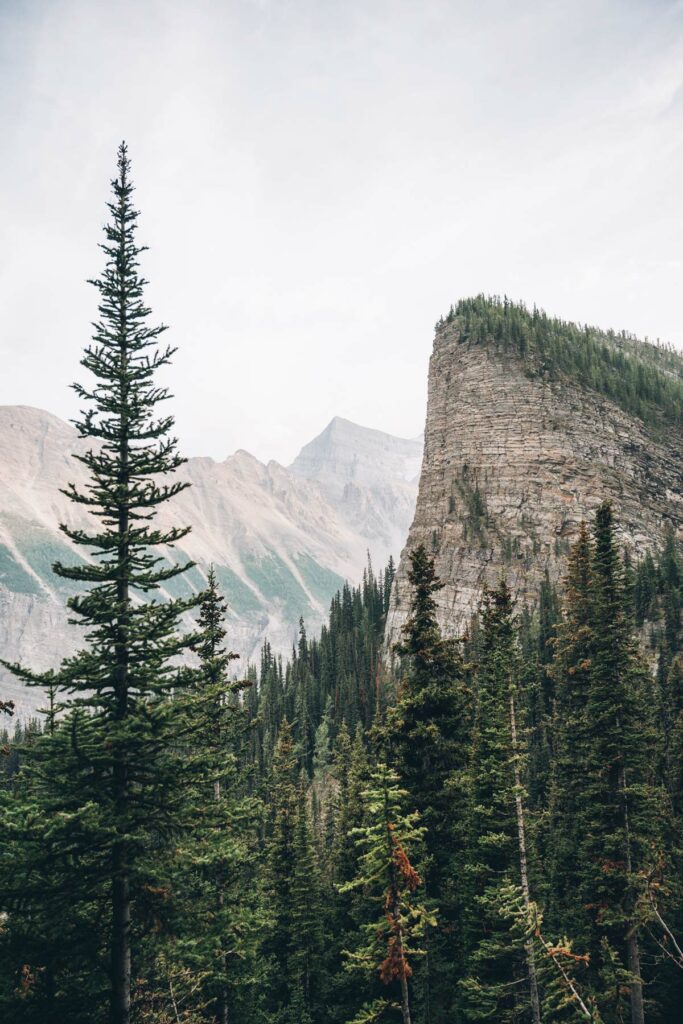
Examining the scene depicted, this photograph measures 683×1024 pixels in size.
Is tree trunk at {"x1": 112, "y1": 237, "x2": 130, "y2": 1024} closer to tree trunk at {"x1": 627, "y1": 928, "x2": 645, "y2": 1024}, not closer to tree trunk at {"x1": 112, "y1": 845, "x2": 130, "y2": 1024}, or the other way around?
tree trunk at {"x1": 112, "y1": 845, "x2": 130, "y2": 1024}

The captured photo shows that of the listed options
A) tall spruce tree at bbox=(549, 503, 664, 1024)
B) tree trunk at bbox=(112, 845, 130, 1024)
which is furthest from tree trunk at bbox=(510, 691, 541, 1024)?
tree trunk at bbox=(112, 845, 130, 1024)

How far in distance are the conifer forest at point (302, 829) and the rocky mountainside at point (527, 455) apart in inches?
2179

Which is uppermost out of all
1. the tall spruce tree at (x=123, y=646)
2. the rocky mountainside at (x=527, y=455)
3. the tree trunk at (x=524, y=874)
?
the rocky mountainside at (x=527, y=455)

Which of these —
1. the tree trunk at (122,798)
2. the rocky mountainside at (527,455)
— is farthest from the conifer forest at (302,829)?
the rocky mountainside at (527,455)

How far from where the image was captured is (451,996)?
2334cm

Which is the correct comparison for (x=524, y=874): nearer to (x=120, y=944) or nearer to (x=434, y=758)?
(x=434, y=758)

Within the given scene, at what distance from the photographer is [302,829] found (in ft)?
106

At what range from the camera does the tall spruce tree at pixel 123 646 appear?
1221 centimetres

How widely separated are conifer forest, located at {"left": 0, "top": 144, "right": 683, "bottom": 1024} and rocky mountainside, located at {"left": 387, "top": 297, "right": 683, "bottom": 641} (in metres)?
55.3

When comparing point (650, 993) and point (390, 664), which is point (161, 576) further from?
point (390, 664)

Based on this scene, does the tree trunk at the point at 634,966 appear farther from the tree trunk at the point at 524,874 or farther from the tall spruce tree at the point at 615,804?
the tree trunk at the point at 524,874

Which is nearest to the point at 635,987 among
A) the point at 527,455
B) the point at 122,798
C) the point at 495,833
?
the point at 495,833

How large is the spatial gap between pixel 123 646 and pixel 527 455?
101352mm

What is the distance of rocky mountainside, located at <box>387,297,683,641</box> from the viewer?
9888cm
